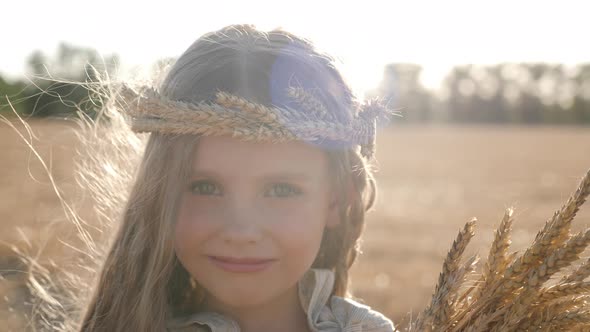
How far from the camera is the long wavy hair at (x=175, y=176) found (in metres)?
2.53

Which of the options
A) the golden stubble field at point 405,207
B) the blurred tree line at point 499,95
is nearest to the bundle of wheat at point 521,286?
the golden stubble field at point 405,207

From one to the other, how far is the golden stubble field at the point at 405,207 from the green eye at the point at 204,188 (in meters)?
0.63

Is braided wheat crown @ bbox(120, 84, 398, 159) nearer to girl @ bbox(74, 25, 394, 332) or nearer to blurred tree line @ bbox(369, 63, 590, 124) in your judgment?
girl @ bbox(74, 25, 394, 332)

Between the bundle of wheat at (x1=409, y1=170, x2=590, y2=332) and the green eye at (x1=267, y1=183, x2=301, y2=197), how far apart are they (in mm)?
756

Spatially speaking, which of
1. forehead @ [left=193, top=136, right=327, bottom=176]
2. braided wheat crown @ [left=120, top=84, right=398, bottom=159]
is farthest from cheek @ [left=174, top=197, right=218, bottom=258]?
braided wheat crown @ [left=120, top=84, right=398, bottom=159]

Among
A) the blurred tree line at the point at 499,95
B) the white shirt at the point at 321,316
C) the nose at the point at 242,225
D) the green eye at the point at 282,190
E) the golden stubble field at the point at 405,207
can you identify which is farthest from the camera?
the blurred tree line at the point at 499,95

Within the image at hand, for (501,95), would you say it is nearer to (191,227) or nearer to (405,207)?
(405,207)

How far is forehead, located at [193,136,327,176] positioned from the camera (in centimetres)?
240

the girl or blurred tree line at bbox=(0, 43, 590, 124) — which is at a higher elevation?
the girl

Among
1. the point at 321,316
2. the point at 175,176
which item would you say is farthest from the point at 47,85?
the point at 321,316

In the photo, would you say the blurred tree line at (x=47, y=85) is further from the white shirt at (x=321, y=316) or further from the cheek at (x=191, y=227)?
the white shirt at (x=321, y=316)

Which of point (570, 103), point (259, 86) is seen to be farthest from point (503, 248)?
point (570, 103)

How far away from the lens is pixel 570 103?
74500 millimetres

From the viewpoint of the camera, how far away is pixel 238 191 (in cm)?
238
